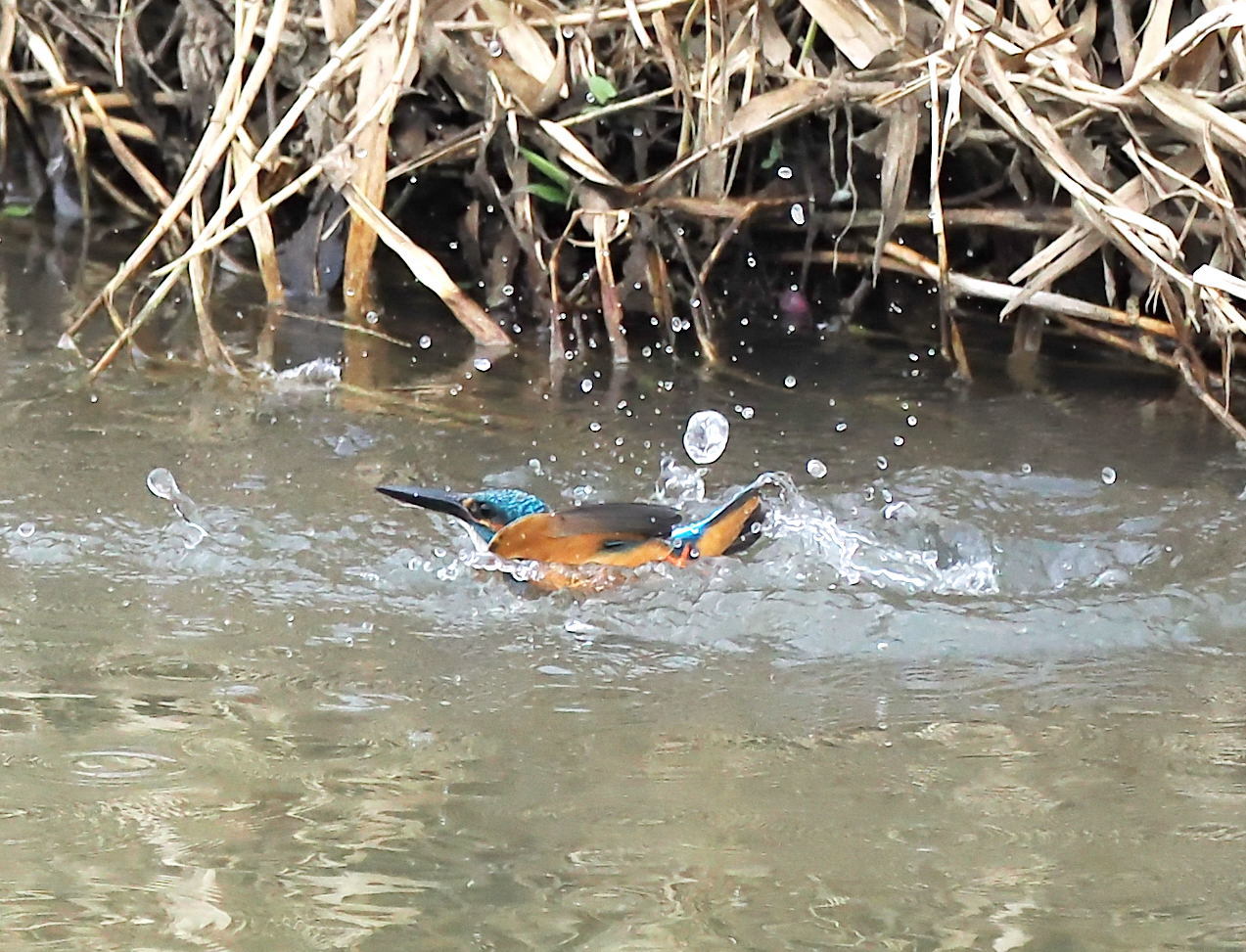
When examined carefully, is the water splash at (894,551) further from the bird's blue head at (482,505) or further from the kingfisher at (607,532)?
the bird's blue head at (482,505)

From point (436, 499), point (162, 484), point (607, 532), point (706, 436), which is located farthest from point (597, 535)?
point (162, 484)

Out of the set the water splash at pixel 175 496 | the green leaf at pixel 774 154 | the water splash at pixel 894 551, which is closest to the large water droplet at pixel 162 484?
the water splash at pixel 175 496

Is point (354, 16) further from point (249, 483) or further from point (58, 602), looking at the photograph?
point (58, 602)

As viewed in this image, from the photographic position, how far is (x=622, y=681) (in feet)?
8.07

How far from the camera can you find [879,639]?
2.63 m

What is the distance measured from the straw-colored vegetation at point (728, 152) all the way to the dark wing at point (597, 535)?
106 centimetres

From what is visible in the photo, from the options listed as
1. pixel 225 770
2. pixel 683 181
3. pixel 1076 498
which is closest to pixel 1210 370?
pixel 1076 498

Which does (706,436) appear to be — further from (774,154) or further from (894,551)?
(774,154)

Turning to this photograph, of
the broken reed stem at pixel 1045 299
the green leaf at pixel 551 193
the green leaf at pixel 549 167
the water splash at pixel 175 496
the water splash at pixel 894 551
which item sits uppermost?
the green leaf at pixel 549 167

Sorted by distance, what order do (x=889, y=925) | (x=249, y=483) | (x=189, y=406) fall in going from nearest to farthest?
(x=889, y=925), (x=249, y=483), (x=189, y=406)

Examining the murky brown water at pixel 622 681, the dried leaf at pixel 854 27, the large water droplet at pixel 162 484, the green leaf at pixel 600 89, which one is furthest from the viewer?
the green leaf at pixel 600 89

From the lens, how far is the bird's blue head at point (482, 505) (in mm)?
2863

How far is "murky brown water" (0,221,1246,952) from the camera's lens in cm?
180

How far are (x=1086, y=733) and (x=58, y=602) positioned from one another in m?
1.57
